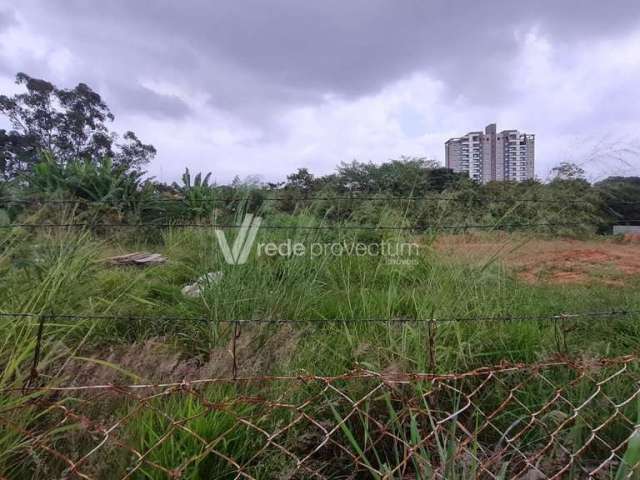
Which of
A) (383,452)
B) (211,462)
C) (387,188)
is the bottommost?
(383,452)

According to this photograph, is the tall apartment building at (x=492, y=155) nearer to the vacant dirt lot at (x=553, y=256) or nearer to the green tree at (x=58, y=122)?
the vacant dirt lot at (x=553, y=256)

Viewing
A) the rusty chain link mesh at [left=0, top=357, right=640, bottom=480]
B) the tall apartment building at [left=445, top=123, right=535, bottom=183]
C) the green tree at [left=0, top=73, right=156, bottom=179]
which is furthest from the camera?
the green tree at [left=0, top=73, right=156, bottom=179]

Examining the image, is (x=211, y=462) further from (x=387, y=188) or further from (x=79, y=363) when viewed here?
(x=387, y=188)

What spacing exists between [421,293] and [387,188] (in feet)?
3.91

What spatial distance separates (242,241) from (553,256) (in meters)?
3.25

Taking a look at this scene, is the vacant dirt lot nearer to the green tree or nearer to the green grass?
the green grass

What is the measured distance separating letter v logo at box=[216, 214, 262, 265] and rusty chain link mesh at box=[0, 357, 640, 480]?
3.38 ft

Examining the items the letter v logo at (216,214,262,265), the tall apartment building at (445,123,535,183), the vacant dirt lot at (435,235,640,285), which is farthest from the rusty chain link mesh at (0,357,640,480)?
the tall apartment building at (445,123,535,183)

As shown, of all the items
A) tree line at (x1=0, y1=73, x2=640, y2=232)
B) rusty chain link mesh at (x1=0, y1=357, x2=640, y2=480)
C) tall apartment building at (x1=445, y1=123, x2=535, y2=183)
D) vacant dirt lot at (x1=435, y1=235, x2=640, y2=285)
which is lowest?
rusty chain link mesh at (x1=0, y1=357, x2=640, y2=480)

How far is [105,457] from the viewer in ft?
2.79

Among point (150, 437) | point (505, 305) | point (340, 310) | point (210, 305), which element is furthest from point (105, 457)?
point (505, 305)

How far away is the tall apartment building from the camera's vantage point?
3023 mm

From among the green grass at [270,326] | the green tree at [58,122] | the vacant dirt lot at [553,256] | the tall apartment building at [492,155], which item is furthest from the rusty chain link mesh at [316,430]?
the green tree at [58,122]

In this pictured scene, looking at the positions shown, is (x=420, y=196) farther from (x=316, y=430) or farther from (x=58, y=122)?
(x=58, y=122)
